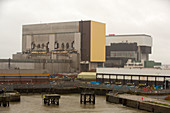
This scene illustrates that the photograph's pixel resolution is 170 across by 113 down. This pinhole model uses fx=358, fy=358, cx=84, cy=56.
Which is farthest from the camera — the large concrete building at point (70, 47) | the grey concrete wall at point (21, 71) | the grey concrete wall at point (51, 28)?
the grey concrete wall at point (51, 28)

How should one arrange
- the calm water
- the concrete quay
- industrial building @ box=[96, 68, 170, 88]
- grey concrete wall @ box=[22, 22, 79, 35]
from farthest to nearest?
1. grey concrete wall @ box=[22, 22, 79, 35]
2. industrial building @ box=[96, 68, 170, 88]
3. the calm water
4. the concrete quay

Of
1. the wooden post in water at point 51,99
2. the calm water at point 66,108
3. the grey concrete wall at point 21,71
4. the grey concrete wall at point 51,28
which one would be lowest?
the calm water at point 66,108

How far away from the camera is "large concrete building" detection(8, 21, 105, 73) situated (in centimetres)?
14262

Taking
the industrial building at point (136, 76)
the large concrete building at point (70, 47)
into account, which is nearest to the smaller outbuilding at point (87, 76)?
the industrial building at point (136, 76)

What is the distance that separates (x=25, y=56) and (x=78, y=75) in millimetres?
37848

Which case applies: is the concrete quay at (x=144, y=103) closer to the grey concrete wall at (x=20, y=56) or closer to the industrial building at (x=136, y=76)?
the industrial building at (x=136, y=76)

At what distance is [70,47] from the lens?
151125mm

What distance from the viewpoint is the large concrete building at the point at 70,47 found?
14262 cm

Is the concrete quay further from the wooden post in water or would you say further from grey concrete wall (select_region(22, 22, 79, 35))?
grey concrete wall (select_region(22, 22, 79, 35))

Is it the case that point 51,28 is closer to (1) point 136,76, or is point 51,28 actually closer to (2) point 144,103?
(1) point 136,76

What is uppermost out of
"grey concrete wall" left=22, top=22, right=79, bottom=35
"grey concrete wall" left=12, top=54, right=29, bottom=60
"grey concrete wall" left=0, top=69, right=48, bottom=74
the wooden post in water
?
"grey concrete wall" left=22, top=22, right=79, bottom=35

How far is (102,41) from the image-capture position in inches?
5876

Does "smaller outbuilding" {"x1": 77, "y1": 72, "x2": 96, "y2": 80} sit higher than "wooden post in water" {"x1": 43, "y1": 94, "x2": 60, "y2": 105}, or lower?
higher


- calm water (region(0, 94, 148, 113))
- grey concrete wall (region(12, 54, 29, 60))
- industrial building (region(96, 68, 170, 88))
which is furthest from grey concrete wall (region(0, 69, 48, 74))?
grey concrete wall (region(12, 54, 29, 60))
